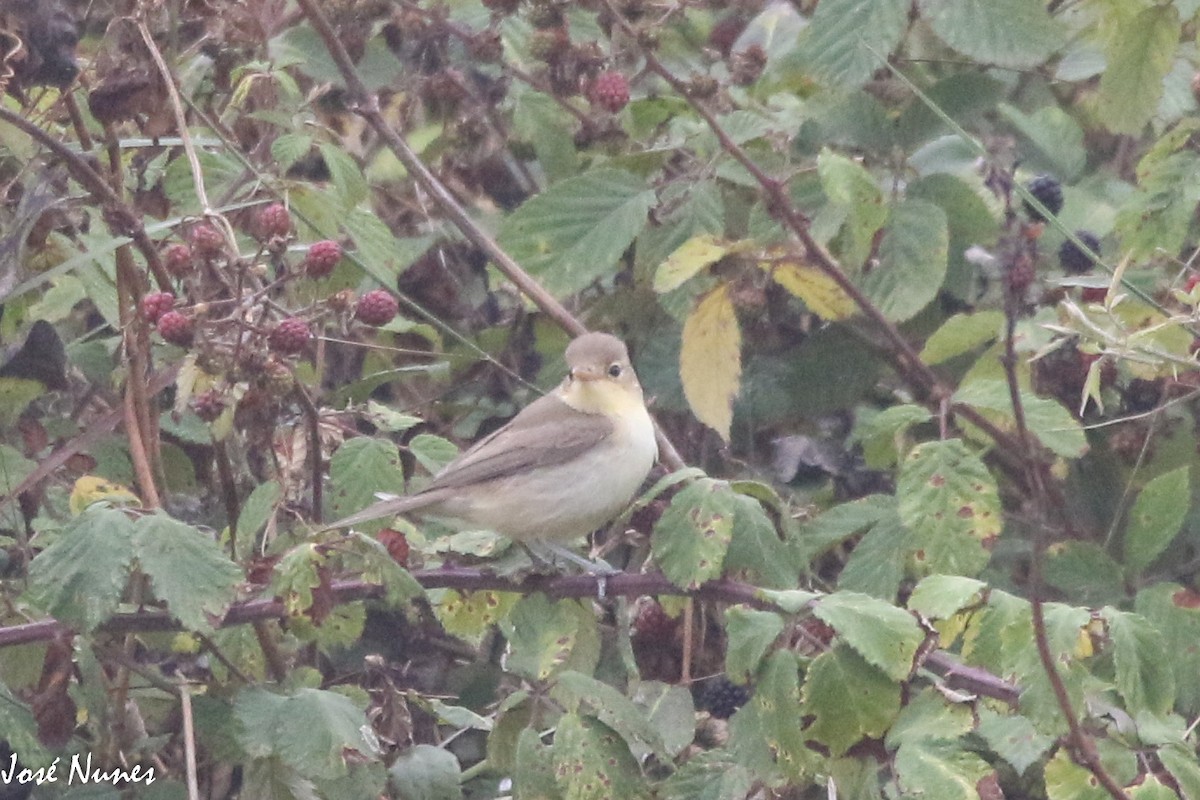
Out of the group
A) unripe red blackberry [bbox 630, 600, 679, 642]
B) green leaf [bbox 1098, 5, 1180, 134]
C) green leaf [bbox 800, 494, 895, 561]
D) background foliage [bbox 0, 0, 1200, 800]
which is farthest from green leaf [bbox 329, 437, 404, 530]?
green leaf [bbox 1098, 5, 1180, 134]

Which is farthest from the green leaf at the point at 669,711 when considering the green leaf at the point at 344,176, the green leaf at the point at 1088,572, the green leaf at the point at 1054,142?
the green leaf at the point at 1054,142

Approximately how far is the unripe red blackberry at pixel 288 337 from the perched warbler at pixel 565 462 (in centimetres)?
74

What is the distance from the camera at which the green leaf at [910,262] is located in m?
3.53

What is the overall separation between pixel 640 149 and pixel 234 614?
1.82 meters

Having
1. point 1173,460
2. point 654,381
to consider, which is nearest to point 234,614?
point 654,381

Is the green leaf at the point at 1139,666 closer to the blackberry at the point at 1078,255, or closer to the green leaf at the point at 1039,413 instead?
the green leaf at the point at 1039,413

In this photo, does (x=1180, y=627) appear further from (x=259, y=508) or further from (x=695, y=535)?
(x=259, y=508)

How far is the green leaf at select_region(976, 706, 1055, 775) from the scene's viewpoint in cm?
245

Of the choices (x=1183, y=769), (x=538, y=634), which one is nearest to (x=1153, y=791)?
(x=1183, y=769)

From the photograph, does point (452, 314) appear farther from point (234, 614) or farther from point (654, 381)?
point (234, 614)

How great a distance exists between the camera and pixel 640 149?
13.5 ft

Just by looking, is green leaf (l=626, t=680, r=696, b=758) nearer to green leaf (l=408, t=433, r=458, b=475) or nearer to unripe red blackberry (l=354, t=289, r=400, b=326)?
green leaf (l=408, t=433, r=458, b=475)

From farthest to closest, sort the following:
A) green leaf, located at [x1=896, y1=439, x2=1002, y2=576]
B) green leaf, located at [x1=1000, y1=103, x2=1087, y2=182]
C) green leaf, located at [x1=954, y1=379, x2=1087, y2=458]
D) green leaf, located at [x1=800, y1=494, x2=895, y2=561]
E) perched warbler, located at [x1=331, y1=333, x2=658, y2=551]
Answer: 1. green leaf, located at [x1=1000, y1=103, x2=1087, y2=182]
2. perched warbler, located at [x1=331, y1=333, x2=658, y2=551]
3. green leaf, located at [x1=800, y1=494, x2=895, y2=561]
4. green leaf, located at [x1=954, y1=379, x2=1087, y2=458]
5. green leaf, located at [x1=896, y1=439, x2=1002, y2=576]

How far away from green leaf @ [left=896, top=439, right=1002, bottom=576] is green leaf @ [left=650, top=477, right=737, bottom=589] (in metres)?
0.41
